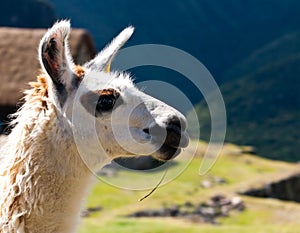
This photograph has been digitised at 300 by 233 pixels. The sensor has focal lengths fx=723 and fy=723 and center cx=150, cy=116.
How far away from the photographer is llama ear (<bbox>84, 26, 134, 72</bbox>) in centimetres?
454

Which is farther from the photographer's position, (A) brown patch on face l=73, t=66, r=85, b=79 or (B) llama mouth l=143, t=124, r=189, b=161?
(A) brown patch on face l=73, t=66, r=85, b=79

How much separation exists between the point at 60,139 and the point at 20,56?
13.1 metres

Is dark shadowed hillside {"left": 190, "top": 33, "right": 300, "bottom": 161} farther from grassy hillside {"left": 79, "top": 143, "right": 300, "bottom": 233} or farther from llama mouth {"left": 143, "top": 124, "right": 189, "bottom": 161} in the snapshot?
llama mouth {"left": 143, "top": 124, "right": 189, "bottom": 161}

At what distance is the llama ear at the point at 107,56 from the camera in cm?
454

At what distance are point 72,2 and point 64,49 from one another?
175051 mm

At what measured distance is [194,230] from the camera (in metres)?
13.1

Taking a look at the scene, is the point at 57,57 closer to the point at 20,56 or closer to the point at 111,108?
the point at 111,108

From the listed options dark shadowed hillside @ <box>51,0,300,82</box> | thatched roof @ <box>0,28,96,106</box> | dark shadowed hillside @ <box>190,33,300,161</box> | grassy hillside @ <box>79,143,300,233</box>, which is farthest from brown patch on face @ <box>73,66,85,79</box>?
dark shadowed hillside @ <box>51,0,300,82</box>

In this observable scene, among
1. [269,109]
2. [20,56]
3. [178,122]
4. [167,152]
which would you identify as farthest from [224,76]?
[178,122]

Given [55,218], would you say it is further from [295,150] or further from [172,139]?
[295,150]

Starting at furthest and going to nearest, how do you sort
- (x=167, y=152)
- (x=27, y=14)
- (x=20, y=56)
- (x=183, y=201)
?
1. (x=27, y=14)
2. (x=183, y=201)
3. (x=20, y=56)
4. (x=167, y=152)

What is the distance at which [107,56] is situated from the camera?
4602mm

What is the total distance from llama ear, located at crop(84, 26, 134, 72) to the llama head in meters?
0.16

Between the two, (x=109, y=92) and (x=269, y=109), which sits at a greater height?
(x=269, y=109)
